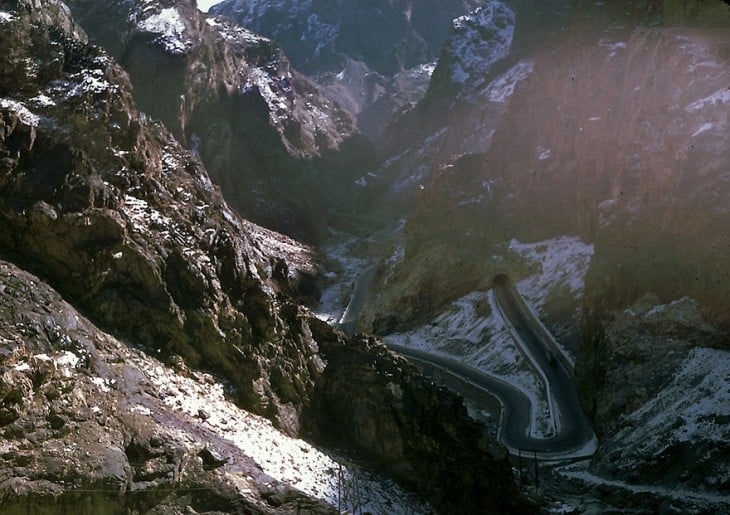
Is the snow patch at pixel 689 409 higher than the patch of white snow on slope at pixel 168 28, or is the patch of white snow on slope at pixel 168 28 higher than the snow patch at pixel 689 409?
the patch of white snow on slope at pixel 168 28

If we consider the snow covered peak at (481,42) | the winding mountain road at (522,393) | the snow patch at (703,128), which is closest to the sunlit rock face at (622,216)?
the snow patch at (703,128)

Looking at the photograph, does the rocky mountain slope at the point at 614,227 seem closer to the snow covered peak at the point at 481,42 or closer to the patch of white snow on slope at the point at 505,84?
the patch of white snow on slope at the point at 505,84

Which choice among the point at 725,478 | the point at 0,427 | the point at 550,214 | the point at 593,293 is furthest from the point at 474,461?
the point at 550,214

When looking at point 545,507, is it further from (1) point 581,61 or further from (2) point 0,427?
(1) point 581,61

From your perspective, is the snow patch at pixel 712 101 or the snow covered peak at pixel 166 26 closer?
the snow patch at pixel 712 101

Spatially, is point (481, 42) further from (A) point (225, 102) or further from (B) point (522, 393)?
(B) point (522, 393)

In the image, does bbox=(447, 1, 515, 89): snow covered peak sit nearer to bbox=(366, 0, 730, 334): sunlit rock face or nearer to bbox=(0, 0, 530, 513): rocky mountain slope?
bbox=(366, 0, 730, 334): sunlit rock face

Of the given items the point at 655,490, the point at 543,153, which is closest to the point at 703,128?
the point at 655,490
